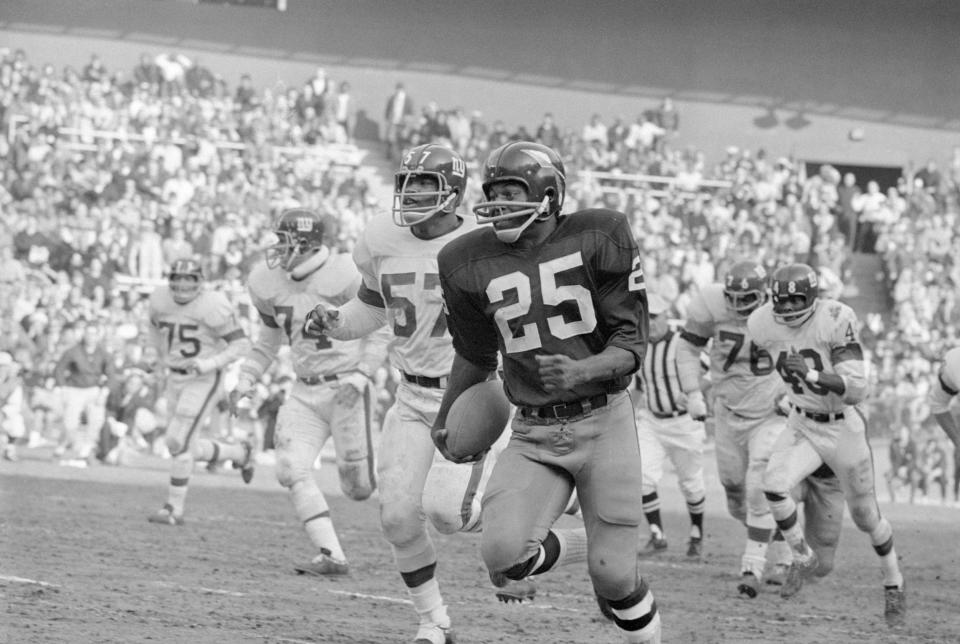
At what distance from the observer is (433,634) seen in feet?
20.3

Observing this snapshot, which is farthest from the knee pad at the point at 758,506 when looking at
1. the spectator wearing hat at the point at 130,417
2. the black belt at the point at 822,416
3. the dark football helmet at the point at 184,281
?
the spectator wearing hat at the point at 130,417

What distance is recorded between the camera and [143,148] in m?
23.4

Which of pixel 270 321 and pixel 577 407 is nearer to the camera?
pixel 577 407

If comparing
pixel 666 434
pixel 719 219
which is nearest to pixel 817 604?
pixel 666 434

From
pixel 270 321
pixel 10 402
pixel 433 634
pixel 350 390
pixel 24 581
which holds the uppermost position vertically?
pixel 270 321

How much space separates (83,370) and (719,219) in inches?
455

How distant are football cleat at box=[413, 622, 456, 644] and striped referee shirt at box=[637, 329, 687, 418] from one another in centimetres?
468

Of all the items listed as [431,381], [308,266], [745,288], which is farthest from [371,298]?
[745,288]

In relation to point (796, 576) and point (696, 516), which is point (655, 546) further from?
point (796, 576)

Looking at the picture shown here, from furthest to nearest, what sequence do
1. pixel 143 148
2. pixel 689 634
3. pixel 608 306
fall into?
pixel 143 148
pixel 689 634
pixel 608 306

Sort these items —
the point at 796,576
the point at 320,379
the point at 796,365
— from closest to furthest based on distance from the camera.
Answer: the point at 796,365
the point at 320,379
the point at 796,576

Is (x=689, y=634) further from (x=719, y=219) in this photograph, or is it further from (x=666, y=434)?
Answer: (x=719, y=219)

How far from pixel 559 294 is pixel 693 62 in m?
26.8

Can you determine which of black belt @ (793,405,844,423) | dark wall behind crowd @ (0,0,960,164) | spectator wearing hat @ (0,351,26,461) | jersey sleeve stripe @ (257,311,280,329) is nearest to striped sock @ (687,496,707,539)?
black belt @ (793,405,844,423)
